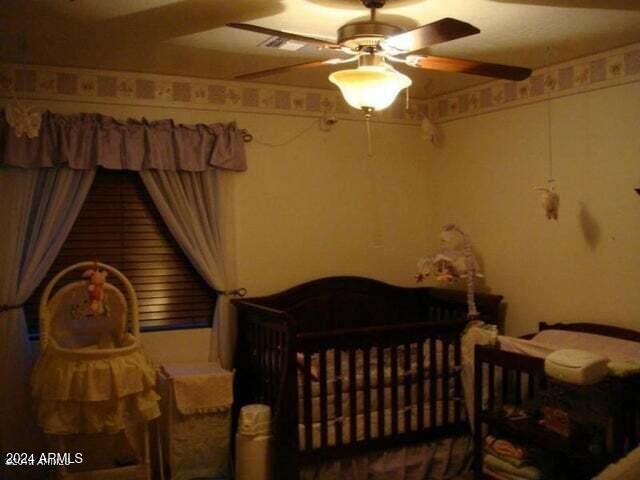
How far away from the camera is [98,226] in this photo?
3676mm

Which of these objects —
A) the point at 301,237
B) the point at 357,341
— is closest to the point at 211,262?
the point at 301,237

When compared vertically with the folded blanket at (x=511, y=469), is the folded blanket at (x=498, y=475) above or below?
below

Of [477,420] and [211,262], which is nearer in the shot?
[477,420]

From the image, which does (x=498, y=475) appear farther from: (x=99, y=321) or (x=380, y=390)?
(x=99, y=321)

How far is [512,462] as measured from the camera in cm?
297

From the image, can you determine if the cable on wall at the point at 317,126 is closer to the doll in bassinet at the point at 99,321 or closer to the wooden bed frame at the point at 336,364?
the wooden bed frame at the point at 336,364

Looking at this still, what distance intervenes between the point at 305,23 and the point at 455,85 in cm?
167

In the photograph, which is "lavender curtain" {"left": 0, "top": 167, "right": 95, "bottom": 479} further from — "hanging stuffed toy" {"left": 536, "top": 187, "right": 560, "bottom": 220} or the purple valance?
"hanging stuffed toy" {"left": 536, "top": 187, "right": 560, "bottom": 220}

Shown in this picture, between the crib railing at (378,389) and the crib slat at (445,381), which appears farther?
the crib slat at (445,381)

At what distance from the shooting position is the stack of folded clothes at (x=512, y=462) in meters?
2.92

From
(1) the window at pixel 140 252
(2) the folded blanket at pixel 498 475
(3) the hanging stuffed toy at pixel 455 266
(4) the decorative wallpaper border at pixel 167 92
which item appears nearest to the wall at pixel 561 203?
(3) the hanging stuffed toy at pixel 455 266

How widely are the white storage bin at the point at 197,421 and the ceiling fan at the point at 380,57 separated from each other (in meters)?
1.74

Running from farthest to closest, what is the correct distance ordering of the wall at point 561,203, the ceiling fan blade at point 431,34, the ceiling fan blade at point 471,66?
the wall at point 561,203 → the ceiling fan blade at point 471,66 → the ceiling fan blade at point 431,34

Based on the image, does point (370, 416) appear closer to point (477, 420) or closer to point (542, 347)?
point (477, 420)
